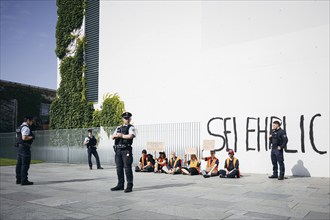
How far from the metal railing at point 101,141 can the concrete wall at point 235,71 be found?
26.5 inches

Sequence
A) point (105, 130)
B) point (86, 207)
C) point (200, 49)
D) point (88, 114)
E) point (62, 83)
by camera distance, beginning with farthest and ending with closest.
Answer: point (62, 83) < point (88, 114) < point (105, 130) < point (200, 49) < point (86, 207)

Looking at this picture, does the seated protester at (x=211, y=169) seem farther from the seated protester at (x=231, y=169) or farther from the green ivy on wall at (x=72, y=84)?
the green ivy on wall at (x=72, y=84)

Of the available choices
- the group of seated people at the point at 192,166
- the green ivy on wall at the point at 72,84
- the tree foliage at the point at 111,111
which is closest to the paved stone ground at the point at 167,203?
the group of seated people at the point at 192,166

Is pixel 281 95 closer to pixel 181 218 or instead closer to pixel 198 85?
pixel 198 85

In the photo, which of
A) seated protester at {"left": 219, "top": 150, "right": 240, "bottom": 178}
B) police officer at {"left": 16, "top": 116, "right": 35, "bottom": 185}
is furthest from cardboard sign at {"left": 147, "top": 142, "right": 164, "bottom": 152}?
police officer at {"left": 16, "top": 116, "right": 35, "bottom": 185}

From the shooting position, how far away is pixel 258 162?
1271 centimetres

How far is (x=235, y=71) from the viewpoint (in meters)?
13.7

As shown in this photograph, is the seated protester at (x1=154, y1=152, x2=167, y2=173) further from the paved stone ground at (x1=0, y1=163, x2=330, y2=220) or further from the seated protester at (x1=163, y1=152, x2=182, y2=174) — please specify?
the paved stone ground at (x1=0, y1=163, x2=330, y2=220)

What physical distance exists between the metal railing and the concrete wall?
2.21 ft

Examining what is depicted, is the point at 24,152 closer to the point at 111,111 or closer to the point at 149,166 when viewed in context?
the point at 149,166

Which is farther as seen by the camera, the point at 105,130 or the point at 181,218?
the point at 105,130

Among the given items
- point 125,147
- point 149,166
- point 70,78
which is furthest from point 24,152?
point 70,78

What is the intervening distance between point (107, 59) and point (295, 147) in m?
12.9

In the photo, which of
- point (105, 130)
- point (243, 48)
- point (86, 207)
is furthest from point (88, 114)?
point (86, 207)
